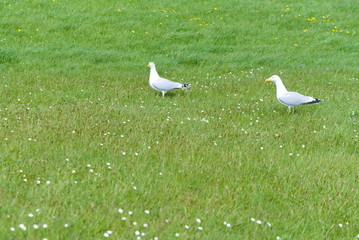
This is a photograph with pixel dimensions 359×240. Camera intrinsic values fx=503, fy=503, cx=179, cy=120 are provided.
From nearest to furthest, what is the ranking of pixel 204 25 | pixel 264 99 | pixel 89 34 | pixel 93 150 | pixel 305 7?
pixel 93 150 → pixel 264 99 → pixel 89 34 → pixel 204 25 → pixel 305 7

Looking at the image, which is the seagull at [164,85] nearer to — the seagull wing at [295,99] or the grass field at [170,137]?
the grass field at [170,137]

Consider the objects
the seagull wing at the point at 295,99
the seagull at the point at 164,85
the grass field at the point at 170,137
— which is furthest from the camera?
the seagull at the point at 164,85

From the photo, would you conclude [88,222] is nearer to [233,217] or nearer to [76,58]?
[233,217]

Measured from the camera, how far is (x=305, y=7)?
2820 centimetres

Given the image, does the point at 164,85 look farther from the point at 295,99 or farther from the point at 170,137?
the point at 170,137

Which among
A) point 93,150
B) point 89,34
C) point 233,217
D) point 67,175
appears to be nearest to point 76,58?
point 89,34

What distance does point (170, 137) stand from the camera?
927 cm

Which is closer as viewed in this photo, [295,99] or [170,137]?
[170,137]

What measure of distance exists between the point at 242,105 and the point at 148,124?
11.6 ft

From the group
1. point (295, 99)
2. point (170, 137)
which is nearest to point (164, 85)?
point (295, 99)

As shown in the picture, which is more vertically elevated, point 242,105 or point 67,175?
point 67,175

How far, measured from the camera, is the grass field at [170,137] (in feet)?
19.7

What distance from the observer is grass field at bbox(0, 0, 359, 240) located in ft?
19.7

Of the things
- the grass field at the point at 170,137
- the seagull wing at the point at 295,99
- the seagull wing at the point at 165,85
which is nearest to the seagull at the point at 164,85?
the seagull wing at the point at 165,85
